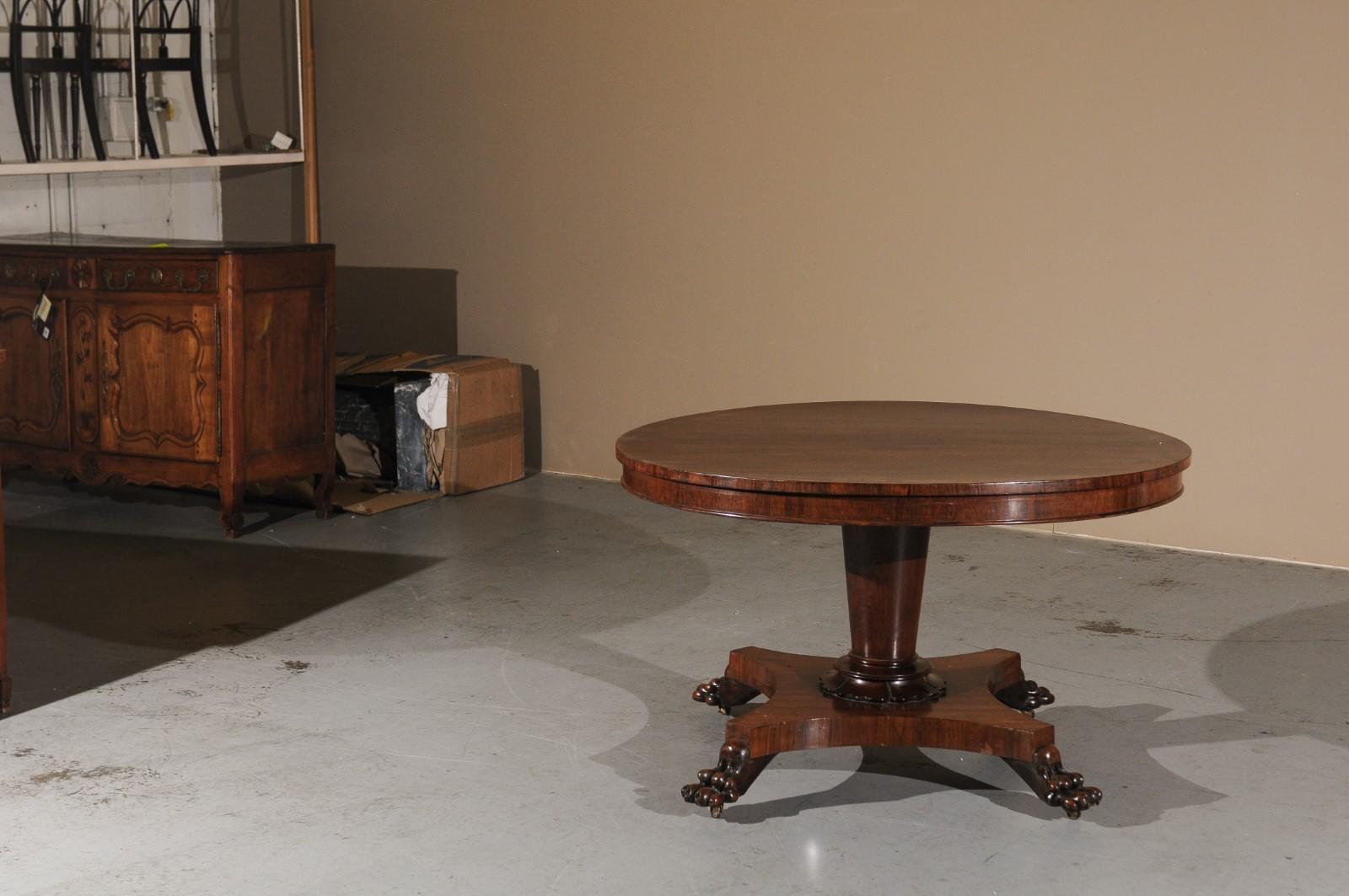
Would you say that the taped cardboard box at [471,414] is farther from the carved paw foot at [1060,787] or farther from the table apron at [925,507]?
the carved paw foot at [1060,787]

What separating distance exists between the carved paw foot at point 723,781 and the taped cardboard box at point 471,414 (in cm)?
296

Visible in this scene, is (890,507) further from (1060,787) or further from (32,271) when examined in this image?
(32,271)

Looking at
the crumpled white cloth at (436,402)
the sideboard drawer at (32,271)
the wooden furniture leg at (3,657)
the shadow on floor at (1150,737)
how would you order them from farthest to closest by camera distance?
1. the crumpled white cloth at (436,402)
2. the sideboard drawer at (32,271)
3. the wooden furniture leg at (3,657)
4. the shadow on floor at (1150,737)

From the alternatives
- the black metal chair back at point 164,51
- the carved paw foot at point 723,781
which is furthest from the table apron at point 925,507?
the black metal chair back at point 164,51

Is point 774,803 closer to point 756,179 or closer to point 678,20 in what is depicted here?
point 756,179

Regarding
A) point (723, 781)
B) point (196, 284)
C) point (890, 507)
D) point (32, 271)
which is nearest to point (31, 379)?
point (32, 271)

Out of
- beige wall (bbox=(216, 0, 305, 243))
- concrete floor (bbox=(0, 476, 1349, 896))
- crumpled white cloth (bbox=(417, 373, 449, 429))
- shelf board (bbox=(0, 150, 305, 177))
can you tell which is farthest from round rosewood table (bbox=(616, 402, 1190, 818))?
beige wall (bbox=(216, 0, 305, 243))

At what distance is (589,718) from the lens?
3.17 metres

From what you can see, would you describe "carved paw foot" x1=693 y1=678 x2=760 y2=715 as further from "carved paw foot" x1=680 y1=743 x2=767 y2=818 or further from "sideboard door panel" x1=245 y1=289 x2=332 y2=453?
"sideboard door panel" x1=245 y1=289 x2=332 y2=453

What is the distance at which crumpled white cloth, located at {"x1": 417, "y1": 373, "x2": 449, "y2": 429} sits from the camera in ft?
17.7

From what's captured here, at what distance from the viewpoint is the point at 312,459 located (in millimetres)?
5031

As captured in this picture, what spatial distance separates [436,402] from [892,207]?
1.78 metres

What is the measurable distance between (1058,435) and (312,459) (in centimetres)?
295

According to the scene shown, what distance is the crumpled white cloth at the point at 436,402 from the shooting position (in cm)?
539
